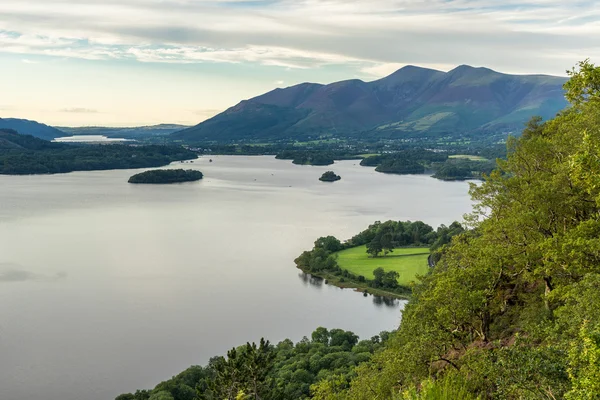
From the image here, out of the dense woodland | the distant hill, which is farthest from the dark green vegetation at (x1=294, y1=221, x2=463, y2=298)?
the distant hill

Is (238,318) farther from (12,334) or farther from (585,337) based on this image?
(585,337)

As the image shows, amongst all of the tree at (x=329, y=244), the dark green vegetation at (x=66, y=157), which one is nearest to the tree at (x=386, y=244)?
the tree at (x=329, y=244)

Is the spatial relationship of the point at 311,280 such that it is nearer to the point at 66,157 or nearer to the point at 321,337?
the point at 321,337

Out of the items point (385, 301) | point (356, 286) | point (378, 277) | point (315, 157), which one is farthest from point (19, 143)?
point (385, 301)

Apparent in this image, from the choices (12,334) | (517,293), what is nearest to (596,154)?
(517,293)

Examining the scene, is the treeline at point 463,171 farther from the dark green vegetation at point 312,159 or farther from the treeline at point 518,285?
the treeline at point 518,285

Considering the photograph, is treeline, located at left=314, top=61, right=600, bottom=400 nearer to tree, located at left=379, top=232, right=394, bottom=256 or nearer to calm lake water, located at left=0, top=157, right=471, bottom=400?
calm lake water, located at left=0, top=157, right=471, bottom=400

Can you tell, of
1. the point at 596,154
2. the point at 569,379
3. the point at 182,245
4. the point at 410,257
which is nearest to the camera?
the point at 569,379
